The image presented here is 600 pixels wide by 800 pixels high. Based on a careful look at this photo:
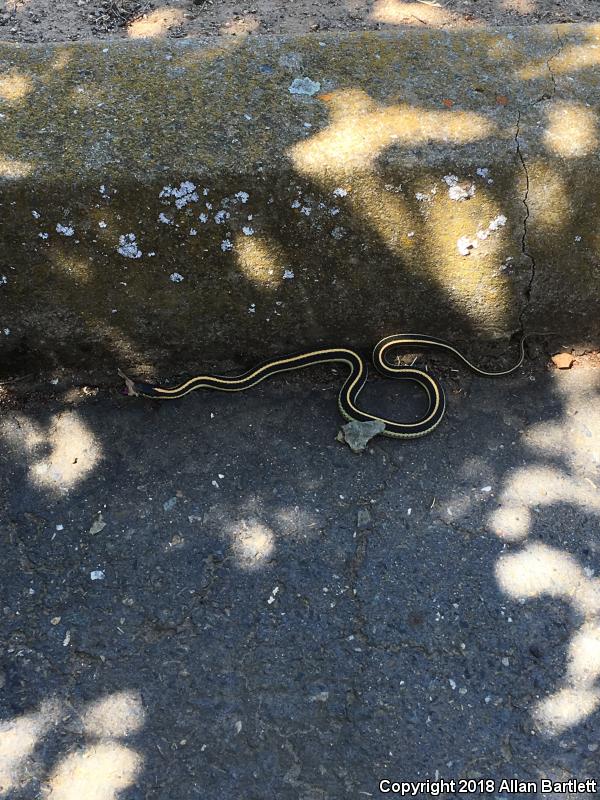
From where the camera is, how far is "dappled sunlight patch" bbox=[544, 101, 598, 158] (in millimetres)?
2564

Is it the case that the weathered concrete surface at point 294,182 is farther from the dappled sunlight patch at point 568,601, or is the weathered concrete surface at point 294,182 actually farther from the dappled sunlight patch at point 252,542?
the dappled sunlight patch at point 568,601

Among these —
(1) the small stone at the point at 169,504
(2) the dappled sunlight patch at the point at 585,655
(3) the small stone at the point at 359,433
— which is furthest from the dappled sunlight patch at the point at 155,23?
(2) the dappled sunlight patch at the point at 585,655

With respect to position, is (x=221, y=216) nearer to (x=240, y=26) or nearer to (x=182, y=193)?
(x=182, y=193)

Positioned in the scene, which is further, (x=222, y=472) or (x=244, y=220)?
(x=222, y=472)

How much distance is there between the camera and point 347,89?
107 inches

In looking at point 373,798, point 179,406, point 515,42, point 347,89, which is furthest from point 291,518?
point 515,42

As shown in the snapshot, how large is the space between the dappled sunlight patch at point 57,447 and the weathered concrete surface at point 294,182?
0.43 meters

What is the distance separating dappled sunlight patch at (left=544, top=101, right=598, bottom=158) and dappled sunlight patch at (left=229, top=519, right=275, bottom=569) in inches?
81.0

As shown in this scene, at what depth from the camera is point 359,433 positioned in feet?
10.1

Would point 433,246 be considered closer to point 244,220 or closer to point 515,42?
point 244,220

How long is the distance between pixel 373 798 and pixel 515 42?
128 inches

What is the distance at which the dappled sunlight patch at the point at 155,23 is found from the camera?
3959mm

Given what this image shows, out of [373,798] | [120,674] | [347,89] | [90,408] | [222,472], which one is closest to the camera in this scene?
[373,798]

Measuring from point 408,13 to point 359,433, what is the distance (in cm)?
284
